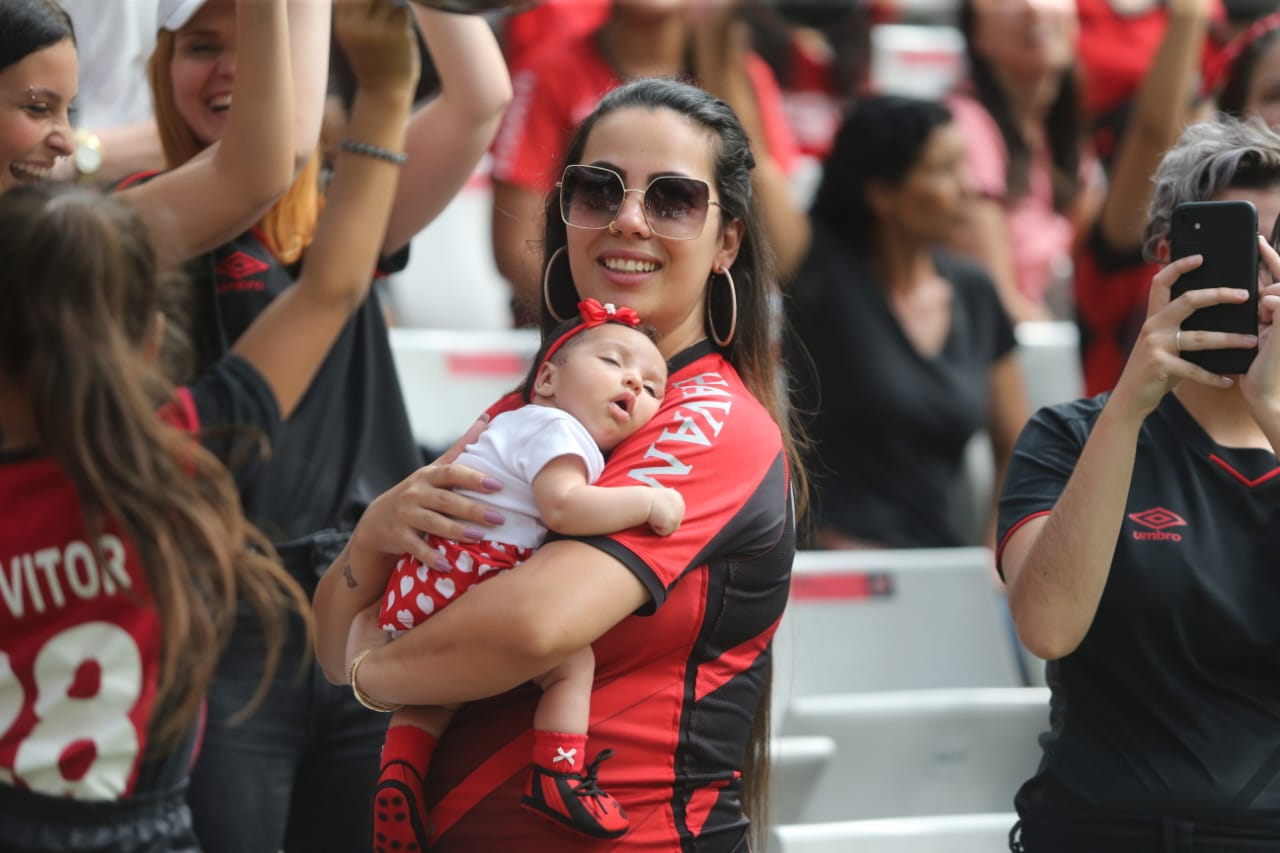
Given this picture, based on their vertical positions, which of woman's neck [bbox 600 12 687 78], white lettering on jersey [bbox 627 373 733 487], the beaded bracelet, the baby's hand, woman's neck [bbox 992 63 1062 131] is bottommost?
woman's neck [bbox 992 63 1062 131]

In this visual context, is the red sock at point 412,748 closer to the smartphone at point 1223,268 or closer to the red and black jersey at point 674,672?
the red and black jersey at point 674,672

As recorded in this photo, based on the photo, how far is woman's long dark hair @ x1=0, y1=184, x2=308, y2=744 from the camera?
1.67m

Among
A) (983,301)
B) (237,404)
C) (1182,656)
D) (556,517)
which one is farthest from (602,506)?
(983,301)

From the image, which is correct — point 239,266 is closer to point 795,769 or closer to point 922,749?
point 795,769

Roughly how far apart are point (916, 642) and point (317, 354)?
1.95 meters

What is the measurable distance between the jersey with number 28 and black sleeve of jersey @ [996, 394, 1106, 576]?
129cm

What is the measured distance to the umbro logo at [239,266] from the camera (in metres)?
2.65

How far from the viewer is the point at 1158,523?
233 cm

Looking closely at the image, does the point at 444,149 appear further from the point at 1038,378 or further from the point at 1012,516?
the point at 1038,378

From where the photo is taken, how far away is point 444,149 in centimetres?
294

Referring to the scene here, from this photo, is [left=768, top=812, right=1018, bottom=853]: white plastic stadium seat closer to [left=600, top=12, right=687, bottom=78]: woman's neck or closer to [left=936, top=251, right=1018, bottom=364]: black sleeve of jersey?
[left=936, top=251, right=1018, bottom=364]: black sleeve of jersey

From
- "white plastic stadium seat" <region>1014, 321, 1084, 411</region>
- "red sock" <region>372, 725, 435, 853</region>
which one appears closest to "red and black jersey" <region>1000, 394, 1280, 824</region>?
"red sock" <region>372, 725, 435, 853</region>

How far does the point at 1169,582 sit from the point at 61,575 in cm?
147

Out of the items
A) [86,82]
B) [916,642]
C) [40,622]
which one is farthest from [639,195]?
[916,642]
